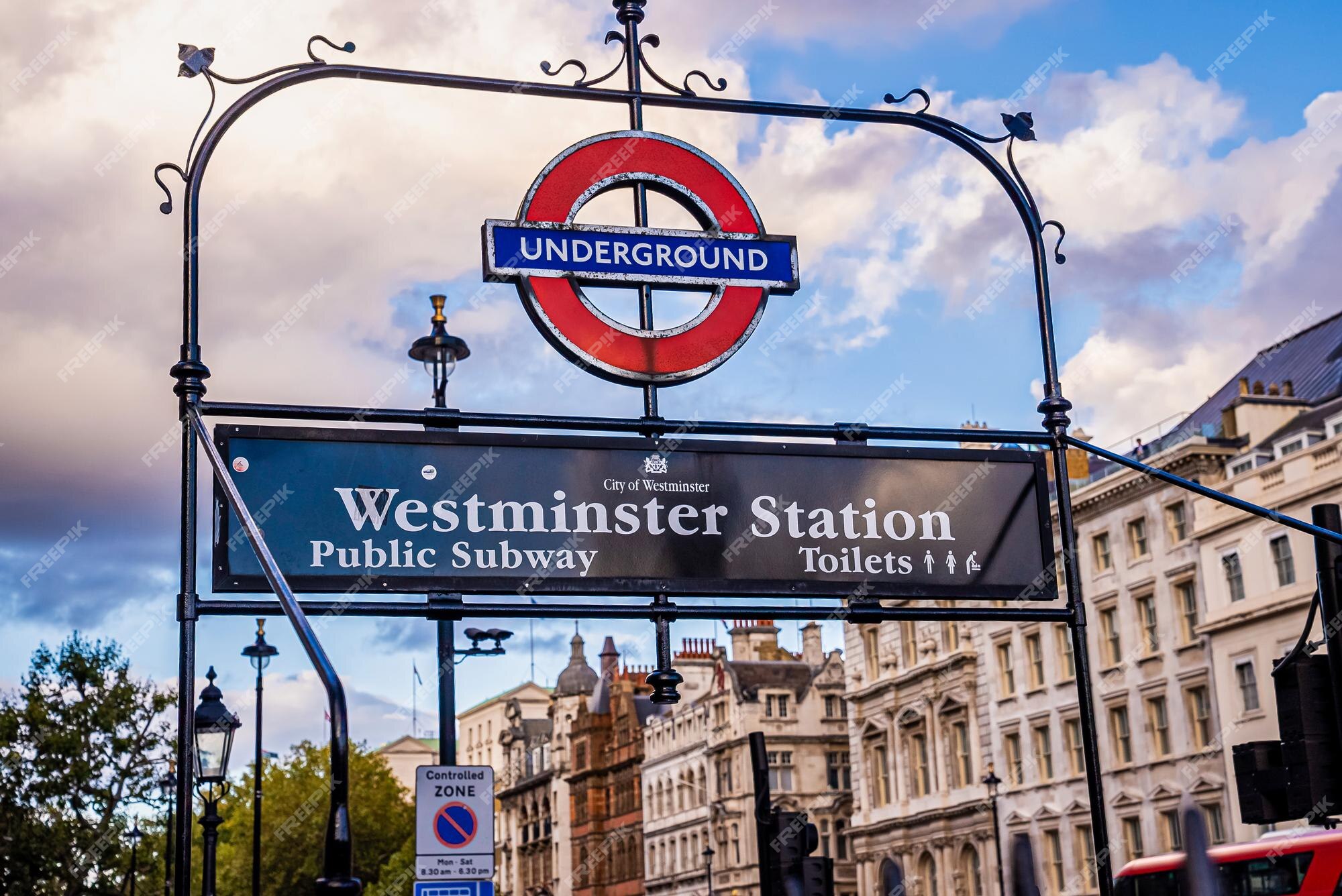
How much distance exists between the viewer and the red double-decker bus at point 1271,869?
3250 cm

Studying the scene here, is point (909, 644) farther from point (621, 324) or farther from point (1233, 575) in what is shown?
point (621, 324)

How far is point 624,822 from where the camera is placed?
99625 millimetres

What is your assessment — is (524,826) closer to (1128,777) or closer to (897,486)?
(1128,777)

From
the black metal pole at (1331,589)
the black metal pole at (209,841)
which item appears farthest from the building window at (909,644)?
the black metal pole at (1331,589)

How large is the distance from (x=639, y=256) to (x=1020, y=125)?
2.25 meters

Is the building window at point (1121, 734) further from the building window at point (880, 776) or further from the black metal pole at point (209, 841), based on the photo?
the black metal pole at point (209, 841)

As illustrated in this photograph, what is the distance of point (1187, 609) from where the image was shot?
51.9 m

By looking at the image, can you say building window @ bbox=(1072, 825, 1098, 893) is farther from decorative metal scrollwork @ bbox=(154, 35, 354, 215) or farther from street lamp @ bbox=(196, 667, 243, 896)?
decorative metal scrollwork @ bbox=(154, 35, 354, 215)

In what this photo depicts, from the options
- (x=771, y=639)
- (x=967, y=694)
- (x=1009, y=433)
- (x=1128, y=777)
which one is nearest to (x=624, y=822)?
(x=771, y=639)

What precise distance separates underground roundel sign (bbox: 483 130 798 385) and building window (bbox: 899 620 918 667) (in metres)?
61.2

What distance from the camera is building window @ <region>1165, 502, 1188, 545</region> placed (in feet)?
171

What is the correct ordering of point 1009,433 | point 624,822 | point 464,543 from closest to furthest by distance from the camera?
point 464,543 → point 1009,433 → point 624,822

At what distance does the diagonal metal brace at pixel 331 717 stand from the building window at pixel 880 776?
65.3 meters

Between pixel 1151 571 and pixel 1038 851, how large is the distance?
10955mm
